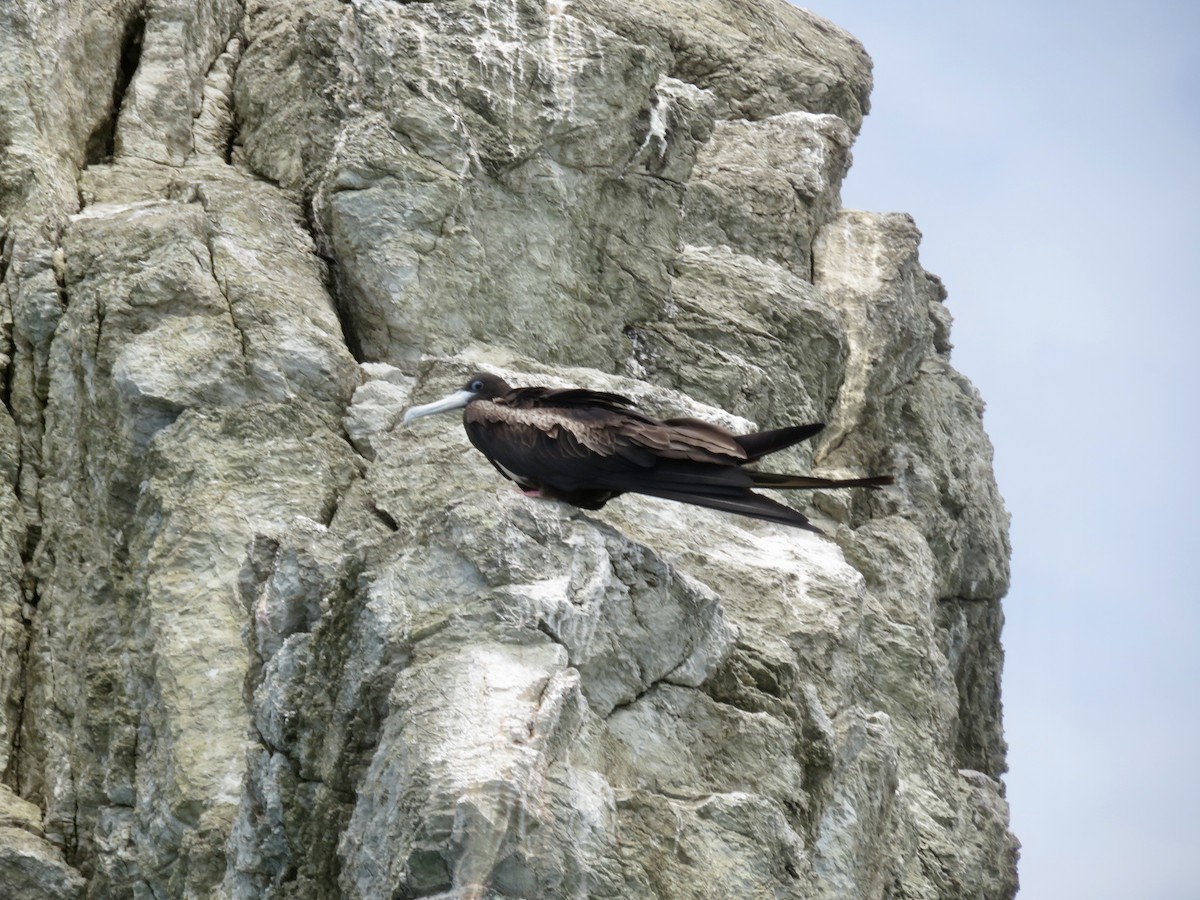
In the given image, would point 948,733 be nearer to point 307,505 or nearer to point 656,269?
point 656,269

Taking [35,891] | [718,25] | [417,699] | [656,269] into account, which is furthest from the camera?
[718,25]

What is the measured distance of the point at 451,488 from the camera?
11.8 metres

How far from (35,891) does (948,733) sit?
7.47m

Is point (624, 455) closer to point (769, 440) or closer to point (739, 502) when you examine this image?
point (739, 502)

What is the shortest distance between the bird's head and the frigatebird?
0.62 metres

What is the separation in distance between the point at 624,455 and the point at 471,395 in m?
1.57

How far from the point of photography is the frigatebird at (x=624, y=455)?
1054 centimetres

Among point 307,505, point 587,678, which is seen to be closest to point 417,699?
point 587,678

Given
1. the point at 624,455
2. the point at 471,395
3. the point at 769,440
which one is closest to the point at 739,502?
the point at 769,440

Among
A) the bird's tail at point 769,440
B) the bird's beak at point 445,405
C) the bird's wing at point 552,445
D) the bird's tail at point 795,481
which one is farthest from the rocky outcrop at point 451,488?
the bird's tail at point 769,440

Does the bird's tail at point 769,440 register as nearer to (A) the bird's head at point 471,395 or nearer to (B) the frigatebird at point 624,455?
(B) the frigatebird at point 624,455

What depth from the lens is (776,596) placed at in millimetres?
12055

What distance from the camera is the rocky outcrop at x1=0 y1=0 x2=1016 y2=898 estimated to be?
949 centimetres

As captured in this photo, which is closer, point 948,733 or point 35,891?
point 35,891
